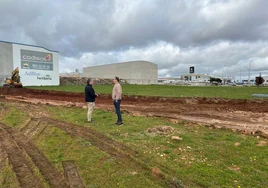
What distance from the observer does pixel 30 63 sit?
41.7 meters

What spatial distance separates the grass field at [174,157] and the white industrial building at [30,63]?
37971mm

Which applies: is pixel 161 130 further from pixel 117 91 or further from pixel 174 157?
pixel 117 91

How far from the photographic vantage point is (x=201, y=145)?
19.3 feet

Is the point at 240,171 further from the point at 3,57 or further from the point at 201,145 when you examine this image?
the point at 3,57

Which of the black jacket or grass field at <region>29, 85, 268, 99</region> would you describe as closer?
the black jacket

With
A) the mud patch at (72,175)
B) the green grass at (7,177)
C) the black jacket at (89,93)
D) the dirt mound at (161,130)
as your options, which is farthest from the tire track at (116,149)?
the green grass at (7,177)

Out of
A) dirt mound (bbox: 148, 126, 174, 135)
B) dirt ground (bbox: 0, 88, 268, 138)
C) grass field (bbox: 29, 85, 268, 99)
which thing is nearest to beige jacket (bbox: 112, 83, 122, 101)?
dirt mound (bbox: 148, 126, 174, 135)

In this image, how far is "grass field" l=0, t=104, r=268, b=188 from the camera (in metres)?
3.90

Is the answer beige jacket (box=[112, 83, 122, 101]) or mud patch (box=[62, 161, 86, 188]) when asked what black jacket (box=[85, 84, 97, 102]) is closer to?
beige jacket (box=[112, 83, 122, 101])

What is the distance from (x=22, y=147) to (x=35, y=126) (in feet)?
8.21

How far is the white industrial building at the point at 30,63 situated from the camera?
38.6m

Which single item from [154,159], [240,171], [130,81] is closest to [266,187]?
[240,171]

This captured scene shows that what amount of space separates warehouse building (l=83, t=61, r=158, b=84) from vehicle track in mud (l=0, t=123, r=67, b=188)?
68.1m

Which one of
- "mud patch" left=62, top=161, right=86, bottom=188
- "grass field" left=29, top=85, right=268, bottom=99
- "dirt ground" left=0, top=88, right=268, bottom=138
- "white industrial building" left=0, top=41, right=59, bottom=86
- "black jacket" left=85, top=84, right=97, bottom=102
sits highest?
"white industrial building" left=0, top=41, right=59, bottom=86
